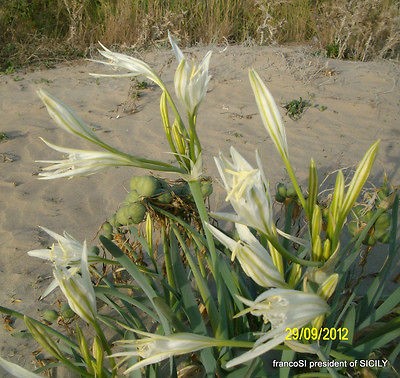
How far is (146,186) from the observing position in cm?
132

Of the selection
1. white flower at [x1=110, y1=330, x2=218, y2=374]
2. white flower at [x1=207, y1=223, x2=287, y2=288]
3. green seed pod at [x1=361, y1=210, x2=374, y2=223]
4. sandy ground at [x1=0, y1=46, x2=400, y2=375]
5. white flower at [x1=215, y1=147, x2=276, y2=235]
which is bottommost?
sandy ground at [x1=0, y1=46, x2=400, y2=375]

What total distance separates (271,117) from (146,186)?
0.49m

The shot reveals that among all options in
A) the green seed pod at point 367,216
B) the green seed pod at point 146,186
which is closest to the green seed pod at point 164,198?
the green seed pod at point 146,186

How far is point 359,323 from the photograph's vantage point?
1433 millimetres

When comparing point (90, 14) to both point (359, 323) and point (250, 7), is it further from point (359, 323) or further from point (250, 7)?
point (359, 323)

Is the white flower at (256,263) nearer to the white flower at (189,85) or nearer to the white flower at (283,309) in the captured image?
the white flower at (283,309)

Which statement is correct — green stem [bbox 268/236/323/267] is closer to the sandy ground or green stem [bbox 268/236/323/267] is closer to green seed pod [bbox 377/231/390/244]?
green seed pod [bbox 377/231/390/244]

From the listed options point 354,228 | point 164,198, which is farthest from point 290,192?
point 164,198

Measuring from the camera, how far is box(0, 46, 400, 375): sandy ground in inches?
102

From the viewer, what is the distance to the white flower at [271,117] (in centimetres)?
94

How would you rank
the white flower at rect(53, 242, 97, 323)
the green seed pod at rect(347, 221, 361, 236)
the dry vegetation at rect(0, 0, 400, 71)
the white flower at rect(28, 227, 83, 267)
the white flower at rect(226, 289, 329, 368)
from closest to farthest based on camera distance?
1. the white flower at rect(226, 289, 329, 368)
2. the white flower at rect(53, 242, 97, 323)
3. the white flower at rect(28, 227, 83, 267)
4. the green seed pod at rect(347, 221, 361, 236)
5. the dry vegetation at rect(0, 0, 400, 71)

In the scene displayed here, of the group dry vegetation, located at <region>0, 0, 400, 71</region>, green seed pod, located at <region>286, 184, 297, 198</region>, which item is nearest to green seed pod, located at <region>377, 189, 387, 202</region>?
green seed pod, located at <region>286, 184, 297, 198</region>

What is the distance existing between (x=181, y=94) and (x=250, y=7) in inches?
230

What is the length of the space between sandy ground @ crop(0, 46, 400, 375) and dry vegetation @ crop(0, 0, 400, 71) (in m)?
0.39
